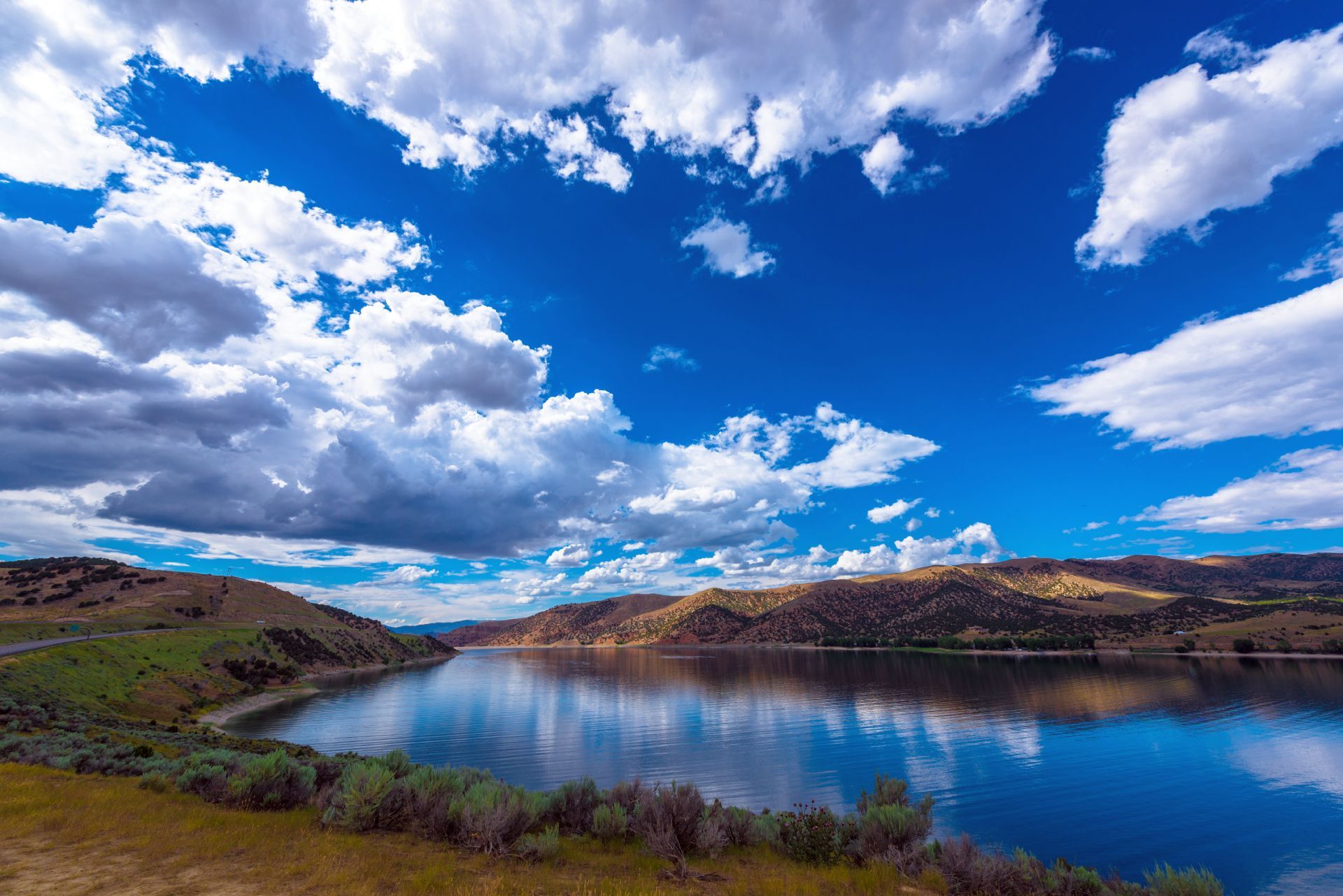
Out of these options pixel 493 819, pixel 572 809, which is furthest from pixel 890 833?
pixel 493 819

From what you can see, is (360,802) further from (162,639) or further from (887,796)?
(162,639)

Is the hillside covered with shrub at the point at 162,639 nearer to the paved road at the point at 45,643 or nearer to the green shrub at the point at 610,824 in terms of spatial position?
the paved road at the point at 45,643

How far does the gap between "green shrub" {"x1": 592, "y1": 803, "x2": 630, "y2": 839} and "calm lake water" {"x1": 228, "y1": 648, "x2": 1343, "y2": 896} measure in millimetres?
18346

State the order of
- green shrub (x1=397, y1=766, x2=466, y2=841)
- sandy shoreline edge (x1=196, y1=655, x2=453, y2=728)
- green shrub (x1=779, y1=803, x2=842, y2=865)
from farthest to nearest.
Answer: sandy shoreline edge (x1=196, y1=655, x2=453, y2=728), green shrub (x1=779, y1=803, x2=842, y2=865), green shrub (x1=397, y1=766, x2=466, y2=841)

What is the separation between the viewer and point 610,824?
48.4 ft

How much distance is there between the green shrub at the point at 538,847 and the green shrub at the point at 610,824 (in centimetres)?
215

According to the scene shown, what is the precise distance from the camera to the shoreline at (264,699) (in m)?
54.4

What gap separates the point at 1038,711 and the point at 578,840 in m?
62.4

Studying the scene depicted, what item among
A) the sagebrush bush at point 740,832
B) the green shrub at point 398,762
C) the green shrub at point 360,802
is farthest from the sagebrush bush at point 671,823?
the green shrub at point 398,762

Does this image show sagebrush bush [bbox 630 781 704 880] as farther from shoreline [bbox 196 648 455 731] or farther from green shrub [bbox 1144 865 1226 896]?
shoreline [bbox 196 648 455 731]

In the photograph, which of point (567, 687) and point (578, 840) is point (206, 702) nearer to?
point (567, 687)

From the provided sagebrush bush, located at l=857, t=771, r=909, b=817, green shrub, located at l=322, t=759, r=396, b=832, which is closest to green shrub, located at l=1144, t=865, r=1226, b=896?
sagebrush bush, located at l=857, t=771, r=909, b=817

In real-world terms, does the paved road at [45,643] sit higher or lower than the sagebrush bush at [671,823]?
higher

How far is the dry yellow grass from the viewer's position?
388 inches
